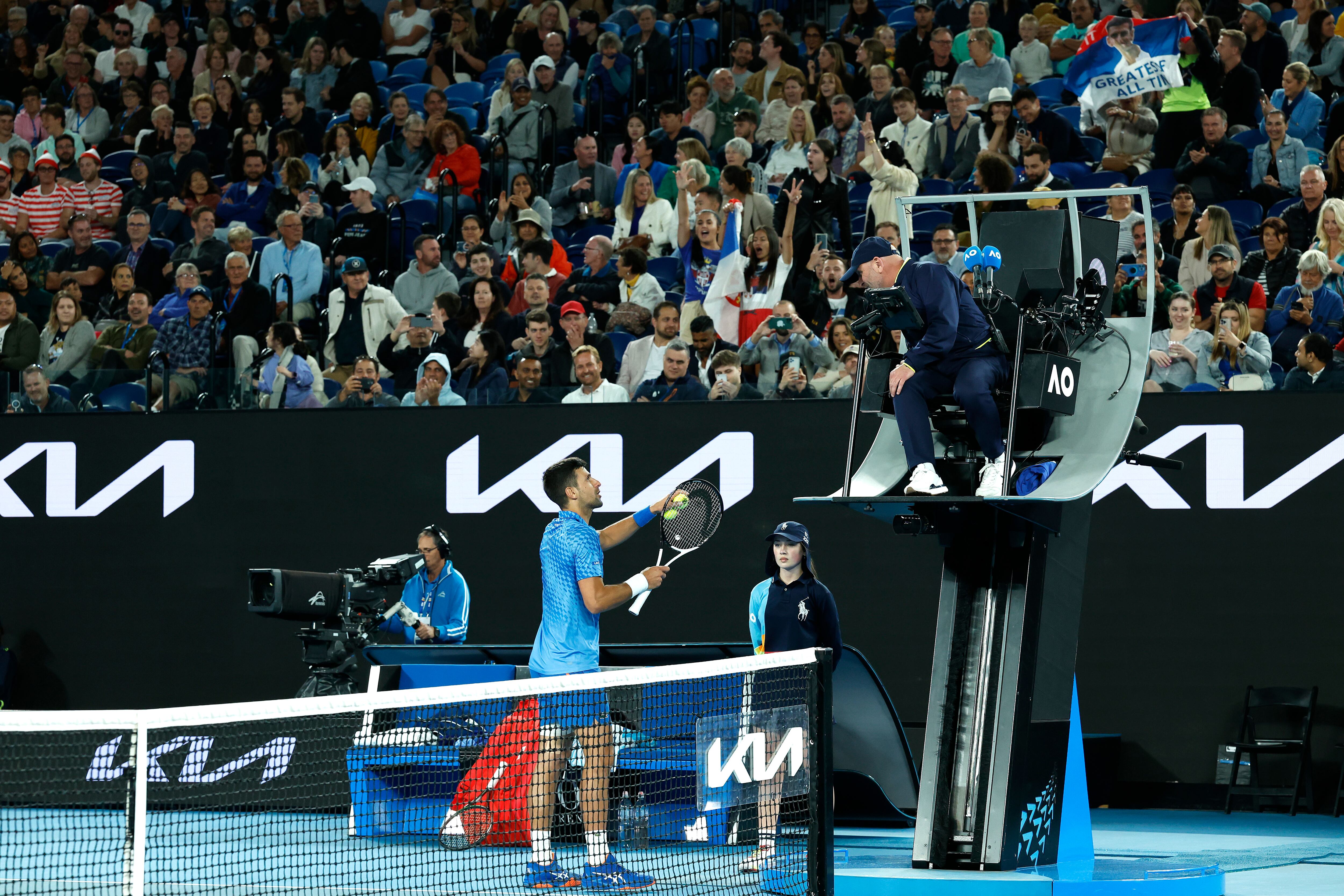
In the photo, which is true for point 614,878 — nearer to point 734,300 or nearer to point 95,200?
point 734,300

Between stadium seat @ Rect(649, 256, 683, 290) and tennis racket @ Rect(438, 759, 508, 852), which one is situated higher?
stadium seat @ Rect(649, 256, 683, 290)

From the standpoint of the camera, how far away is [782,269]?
13617 mm

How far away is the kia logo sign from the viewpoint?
13320 mm

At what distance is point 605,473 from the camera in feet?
41.0

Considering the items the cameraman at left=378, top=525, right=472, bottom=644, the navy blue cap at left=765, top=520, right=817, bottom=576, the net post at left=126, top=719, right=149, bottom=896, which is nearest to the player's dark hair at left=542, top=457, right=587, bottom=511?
the navy blue cap at left=765, top=520, right=817, bottom=576

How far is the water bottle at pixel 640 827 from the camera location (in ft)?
24.7

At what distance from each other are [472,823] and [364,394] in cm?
568

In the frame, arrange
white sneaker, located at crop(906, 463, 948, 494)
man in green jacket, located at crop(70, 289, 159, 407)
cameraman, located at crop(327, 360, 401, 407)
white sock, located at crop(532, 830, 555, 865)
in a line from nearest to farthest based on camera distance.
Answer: white sock, located at crop(532, 830, 555, 865), white sneaker, located at crop(906, 463, 948, 494), cameraman, located at crop(327, 360, 401, 407), man in green jacket, located at crop(70, 289, 159, 407)

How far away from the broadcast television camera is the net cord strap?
434 cm

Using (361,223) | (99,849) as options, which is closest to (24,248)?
(361,223)

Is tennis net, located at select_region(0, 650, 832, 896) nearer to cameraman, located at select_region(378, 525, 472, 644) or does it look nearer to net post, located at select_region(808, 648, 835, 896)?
net post, located at select_region(808, 648, 835, 896)

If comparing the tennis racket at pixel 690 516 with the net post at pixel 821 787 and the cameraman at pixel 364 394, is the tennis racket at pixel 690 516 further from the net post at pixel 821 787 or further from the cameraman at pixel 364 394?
the cameraman at pixel 364 394

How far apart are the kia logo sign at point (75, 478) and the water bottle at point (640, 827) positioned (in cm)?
609

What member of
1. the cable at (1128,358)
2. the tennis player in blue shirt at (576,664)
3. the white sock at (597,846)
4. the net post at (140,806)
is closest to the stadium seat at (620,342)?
the tennis player in blue shirt at (576,664)
